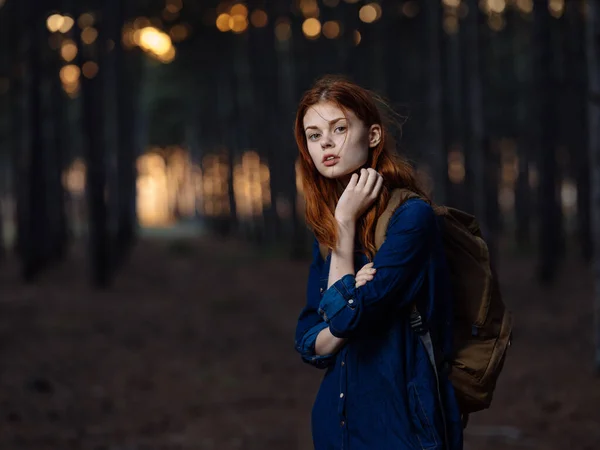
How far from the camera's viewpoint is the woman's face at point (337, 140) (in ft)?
8.27

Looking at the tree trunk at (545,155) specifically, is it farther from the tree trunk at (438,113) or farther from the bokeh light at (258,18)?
the bokeh light at (258,18)

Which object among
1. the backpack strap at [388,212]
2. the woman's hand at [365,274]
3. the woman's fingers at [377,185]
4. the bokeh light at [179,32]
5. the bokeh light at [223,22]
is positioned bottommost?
the woman's hand at [365,274]

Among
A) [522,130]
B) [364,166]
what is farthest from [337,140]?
[522,130]

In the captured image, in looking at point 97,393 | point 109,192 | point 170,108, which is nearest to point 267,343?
point 97,393

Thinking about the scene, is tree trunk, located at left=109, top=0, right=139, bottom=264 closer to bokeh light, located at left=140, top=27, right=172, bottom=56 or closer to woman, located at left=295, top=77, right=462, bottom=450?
bokeh light, located at left=140, top=27, right=172, bottom=56

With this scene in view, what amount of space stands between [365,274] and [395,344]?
0.25m

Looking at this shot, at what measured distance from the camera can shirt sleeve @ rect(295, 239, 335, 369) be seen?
8.47ft

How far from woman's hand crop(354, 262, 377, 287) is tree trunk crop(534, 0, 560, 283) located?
13.5 meters

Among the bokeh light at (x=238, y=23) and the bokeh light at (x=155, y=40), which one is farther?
the bokeh light at (x=238, y=23)

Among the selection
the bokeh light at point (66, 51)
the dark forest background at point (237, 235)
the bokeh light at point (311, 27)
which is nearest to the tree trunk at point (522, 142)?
the dark forest background at point (237, 235)

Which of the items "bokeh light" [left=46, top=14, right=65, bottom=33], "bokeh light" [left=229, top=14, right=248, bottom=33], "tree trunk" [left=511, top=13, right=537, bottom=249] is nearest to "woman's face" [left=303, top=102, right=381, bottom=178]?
"bokeh light" [left=46, top=14, right=65, bottom=33]

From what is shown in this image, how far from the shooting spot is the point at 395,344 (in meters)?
2.44

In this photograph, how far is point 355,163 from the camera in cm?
254

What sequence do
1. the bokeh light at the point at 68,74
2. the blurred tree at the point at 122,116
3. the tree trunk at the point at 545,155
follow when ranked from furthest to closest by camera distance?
the bokeh light at the point at 68,74
the blurred tree at the point at 122,116
the tree trunk at the point at 545,155
